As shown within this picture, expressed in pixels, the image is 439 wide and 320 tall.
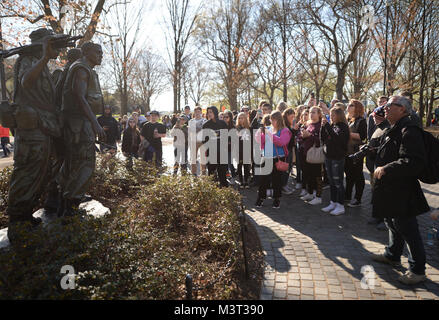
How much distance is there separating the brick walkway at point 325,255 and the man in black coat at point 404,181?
40 centimetres

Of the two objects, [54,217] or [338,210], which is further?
[338,210]

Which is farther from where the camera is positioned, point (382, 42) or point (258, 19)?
point (258, 19)

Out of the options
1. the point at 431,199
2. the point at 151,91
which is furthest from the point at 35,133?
the point at 151,91

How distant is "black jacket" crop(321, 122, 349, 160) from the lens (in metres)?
5.91

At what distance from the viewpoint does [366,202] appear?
Result: 6.86 metres

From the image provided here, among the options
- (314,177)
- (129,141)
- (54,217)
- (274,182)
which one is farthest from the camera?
(129,141)

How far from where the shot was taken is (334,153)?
603 cm

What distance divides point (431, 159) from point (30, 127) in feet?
15.5

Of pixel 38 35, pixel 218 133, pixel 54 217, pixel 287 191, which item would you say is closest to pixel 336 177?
pixel 287 191

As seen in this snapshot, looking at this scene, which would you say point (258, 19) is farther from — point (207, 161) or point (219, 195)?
point (219, 195)

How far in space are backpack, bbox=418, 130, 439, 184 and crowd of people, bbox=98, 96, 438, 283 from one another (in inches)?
5.4

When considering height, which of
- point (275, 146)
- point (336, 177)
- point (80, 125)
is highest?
point (80, 125)

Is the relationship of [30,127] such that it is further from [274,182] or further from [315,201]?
[315,201]

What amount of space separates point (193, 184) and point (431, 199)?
5.60 m
